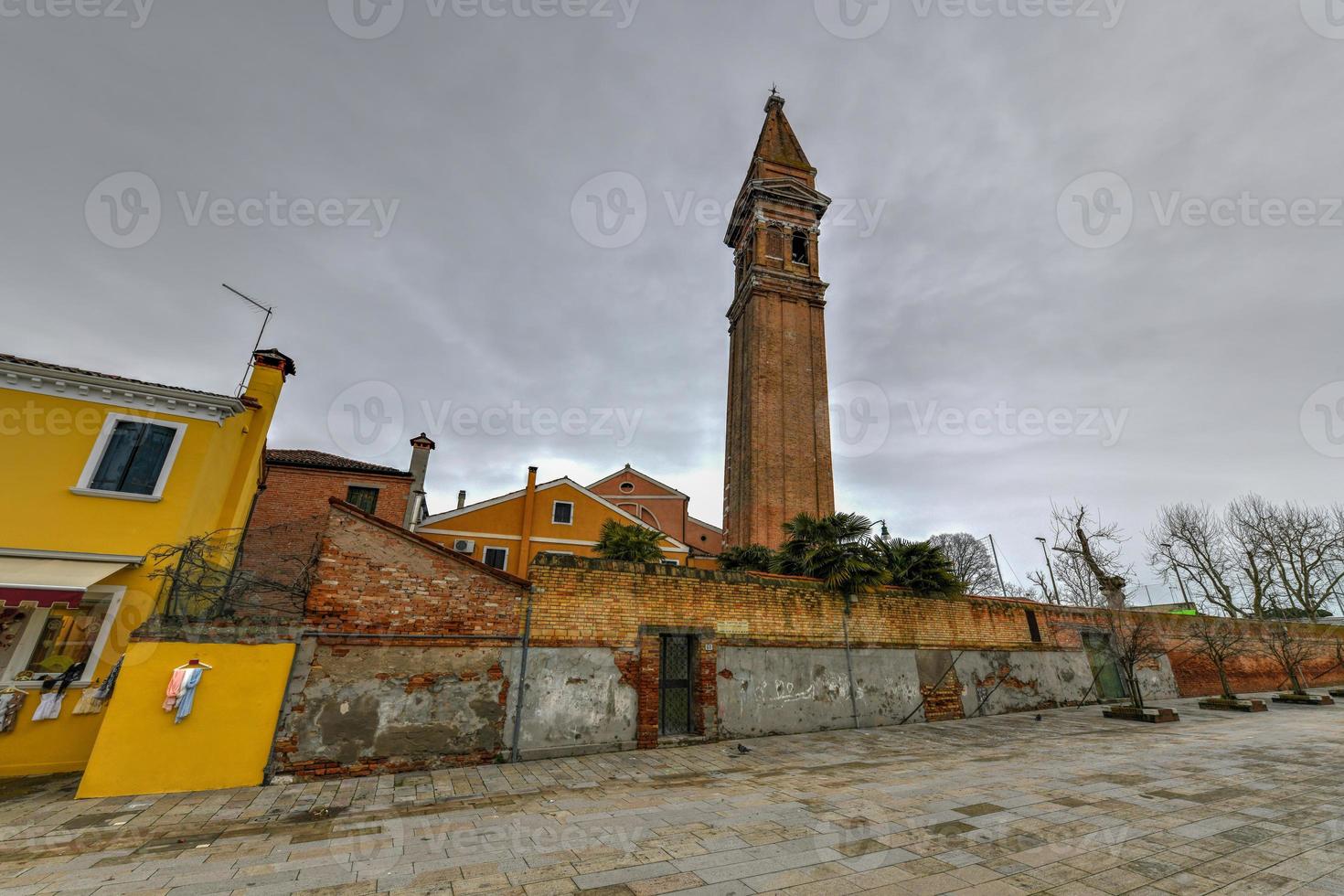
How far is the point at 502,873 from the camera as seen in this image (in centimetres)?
433

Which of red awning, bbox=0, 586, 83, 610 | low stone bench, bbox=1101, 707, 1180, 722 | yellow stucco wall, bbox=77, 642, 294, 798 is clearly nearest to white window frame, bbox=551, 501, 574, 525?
red awning, bbox=0, 586, 83, 610

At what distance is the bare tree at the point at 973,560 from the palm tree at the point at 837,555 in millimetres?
34442

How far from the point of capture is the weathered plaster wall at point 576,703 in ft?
28.9

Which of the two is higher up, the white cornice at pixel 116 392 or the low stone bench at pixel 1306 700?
the white cornice at pixel 116 392

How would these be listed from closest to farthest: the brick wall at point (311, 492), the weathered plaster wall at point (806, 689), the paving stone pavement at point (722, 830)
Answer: the paving stone pavement at point (722, 830)
the weathered plaster wall at point (806, 689)
the brick wall at point (311, 492)

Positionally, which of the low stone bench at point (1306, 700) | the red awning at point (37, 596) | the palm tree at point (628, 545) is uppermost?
the palm tree at point (628, 545)

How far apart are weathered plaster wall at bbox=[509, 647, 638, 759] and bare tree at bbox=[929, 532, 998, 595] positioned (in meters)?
40.8

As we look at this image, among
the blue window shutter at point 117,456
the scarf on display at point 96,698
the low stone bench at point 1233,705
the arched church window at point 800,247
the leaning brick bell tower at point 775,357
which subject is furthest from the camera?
the arched church window at point 800,247

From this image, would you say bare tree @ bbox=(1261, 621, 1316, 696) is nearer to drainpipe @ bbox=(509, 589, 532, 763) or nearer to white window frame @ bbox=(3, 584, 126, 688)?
drainpipe @ bbox=(509, 589, 532, 763)

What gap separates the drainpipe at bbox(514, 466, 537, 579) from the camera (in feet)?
72.9

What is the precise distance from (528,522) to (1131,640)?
2191cm

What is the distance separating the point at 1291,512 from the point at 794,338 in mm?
27877

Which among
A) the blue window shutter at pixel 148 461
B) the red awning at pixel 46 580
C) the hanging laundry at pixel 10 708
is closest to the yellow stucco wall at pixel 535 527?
the blue window shutter at pixel 148 461

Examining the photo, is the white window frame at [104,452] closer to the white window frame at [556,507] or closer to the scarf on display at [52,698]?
the scarf on display at [52,698]
